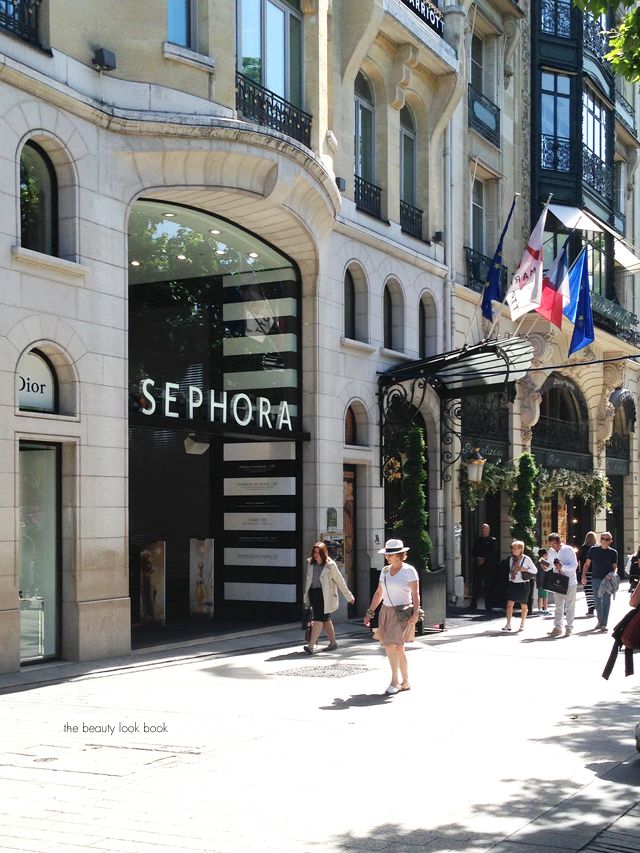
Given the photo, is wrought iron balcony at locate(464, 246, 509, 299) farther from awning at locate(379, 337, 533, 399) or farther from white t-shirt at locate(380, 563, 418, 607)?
white t-shirt at locate(380, 563, 418, 607)

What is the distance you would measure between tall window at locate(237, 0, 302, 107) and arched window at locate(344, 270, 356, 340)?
13.2 feet

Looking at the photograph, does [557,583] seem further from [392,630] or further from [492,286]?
[492,286]

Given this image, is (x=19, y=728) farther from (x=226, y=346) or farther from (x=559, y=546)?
(x=559, y=546)

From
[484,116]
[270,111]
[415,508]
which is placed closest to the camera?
[270,111]

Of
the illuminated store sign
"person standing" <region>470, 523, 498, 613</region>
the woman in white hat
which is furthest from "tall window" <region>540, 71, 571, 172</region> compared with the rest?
the woman in white hat

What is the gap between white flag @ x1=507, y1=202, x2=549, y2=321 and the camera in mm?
24328

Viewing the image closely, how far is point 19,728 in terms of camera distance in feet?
35.0

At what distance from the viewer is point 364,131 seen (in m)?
23.8

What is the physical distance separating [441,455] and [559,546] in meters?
5.78

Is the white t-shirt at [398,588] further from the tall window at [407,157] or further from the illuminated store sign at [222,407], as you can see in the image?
the tall window at [407,157]

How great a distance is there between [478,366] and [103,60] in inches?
425

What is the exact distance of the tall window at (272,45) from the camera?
18.8 meters

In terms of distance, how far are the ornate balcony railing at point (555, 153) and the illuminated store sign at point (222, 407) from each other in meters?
14.5

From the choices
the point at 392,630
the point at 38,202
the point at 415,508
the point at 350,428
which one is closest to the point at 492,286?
the point at 350,428
